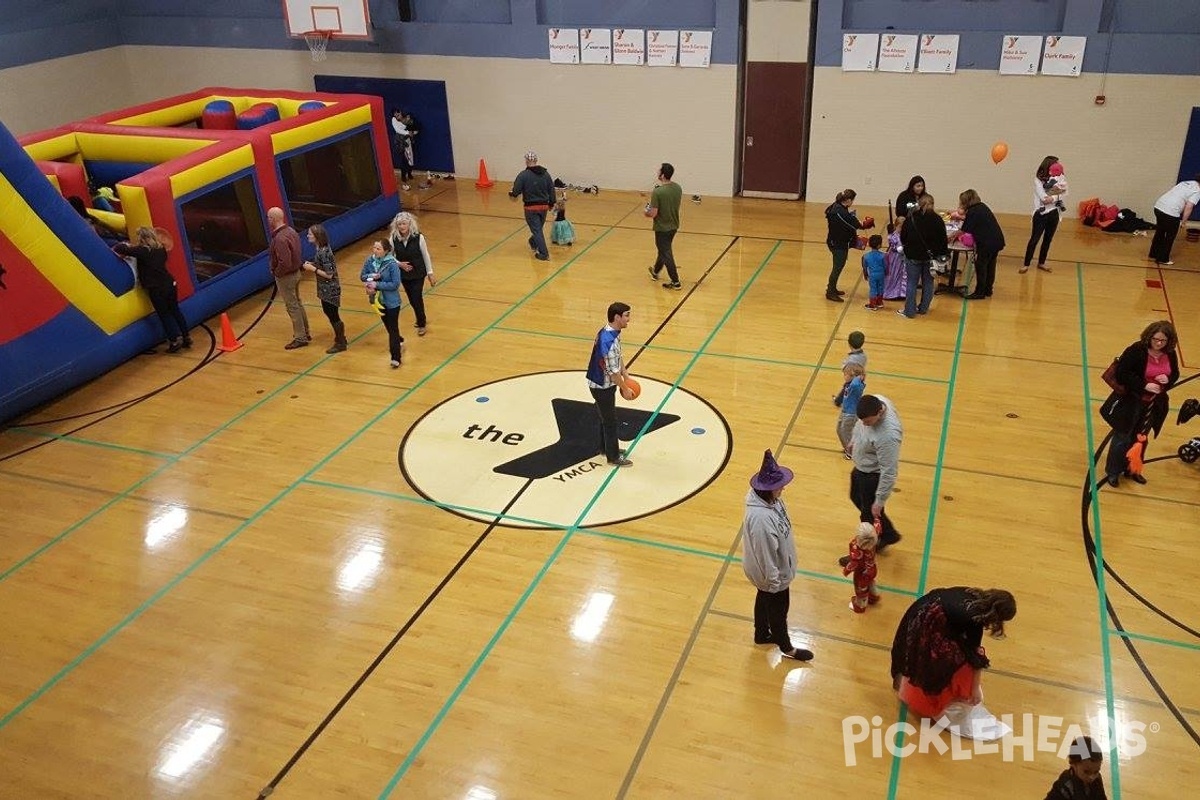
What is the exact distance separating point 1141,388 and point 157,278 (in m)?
9.77

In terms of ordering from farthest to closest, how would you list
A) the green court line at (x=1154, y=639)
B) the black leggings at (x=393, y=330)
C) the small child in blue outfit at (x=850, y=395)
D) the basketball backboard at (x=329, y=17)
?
the basketball backboard at (x=329, y=17) → the black leggings at (x=393, y=330) → the small child in blue outfit at (x=850, y=395) → the green court line at (x=1154, y=639)

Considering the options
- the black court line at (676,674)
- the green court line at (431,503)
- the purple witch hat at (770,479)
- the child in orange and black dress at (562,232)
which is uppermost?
the purple witch hat at (770,479)

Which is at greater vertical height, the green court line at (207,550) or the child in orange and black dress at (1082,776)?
the child in orange and black dress at (1082,776)

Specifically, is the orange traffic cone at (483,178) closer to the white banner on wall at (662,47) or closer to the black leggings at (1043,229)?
the white banner on wall at (662,47)

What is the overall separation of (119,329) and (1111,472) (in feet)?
33.4

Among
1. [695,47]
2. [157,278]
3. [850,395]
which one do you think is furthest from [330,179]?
[850,395]

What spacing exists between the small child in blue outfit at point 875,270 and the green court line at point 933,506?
1049 millimetres

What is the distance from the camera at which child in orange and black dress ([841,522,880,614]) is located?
242 inches

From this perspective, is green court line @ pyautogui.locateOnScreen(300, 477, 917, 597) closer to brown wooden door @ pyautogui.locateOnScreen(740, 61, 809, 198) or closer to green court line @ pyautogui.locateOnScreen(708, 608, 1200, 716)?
green court line @ pyautogui.locateOnScreen(708, 608, 1200, 716)

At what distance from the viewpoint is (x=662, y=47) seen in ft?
52.0

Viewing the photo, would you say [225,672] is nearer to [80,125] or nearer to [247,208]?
[247,208]

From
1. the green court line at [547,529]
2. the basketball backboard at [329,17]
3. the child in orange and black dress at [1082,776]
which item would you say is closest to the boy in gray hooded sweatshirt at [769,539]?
the green court line at [547,529]

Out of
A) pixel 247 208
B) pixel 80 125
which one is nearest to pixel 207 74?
pixel 80 125

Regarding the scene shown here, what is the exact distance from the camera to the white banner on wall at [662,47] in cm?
1573
